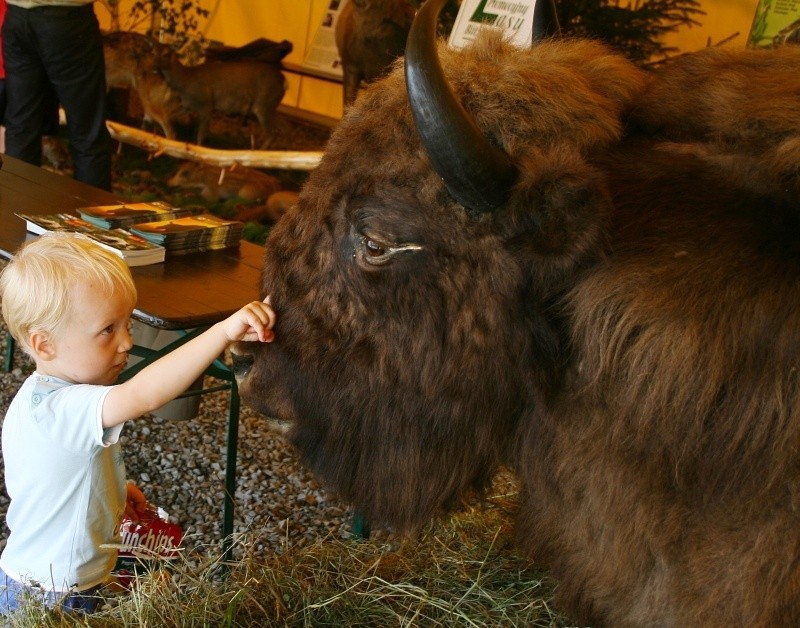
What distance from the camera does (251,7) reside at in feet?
24.9

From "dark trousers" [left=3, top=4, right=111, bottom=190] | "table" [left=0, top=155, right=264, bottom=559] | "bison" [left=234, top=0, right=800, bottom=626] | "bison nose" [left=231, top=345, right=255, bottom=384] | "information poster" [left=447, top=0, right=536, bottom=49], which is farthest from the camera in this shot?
"dark trousers" [left=3, top=4, right=111, bottom=190]

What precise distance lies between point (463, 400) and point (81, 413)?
0.86 metres

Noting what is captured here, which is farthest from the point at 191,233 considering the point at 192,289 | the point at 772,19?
the point at 772,19

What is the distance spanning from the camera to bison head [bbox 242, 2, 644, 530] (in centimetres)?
172

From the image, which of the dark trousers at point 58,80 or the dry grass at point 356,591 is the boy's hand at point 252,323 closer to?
the dry grass at point 356,591

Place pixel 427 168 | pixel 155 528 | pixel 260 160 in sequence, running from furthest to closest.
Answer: pixel 260 160
pixel 155 528
pixel 427 168

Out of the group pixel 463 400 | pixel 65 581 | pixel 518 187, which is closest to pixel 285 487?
pixel 65 581

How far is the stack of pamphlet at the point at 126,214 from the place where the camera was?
3422 millimetres

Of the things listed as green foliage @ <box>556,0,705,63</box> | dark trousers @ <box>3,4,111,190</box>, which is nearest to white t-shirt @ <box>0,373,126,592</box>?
green foliage @ <box>556,0,705,63</box>

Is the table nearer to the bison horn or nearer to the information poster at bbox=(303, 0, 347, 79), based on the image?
the bison horn

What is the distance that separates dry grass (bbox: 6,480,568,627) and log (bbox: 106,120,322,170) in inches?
191

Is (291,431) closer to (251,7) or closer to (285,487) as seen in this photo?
(285,487)

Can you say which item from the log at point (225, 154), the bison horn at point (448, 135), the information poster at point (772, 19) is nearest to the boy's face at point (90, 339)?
the bison horn at point (448, 135)

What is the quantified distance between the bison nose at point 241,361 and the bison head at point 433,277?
0.02 metres
